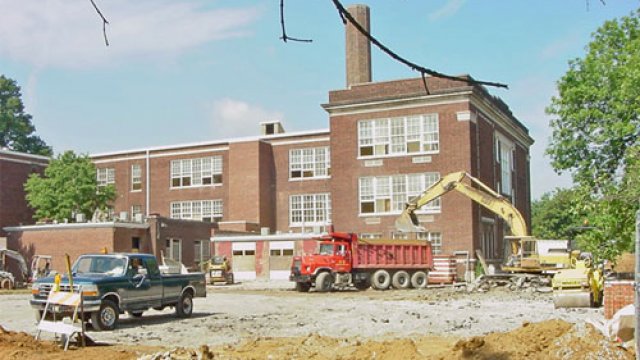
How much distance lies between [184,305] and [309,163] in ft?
133

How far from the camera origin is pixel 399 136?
51656mm

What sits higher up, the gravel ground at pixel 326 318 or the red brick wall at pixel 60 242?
the red brick wall at pixel 60 242

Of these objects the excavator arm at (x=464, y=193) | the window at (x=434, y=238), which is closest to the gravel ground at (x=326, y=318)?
the excavator arm at (x=464, y=193)

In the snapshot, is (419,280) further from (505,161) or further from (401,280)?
(505,161)

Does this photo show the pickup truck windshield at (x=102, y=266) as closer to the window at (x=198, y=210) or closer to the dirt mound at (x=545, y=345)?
the dirt mound at (x=545, y=345)

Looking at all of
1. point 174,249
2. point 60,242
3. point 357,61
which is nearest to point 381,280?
point 174,249

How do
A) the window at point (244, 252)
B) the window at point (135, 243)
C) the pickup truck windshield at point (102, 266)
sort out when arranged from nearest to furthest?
the pickup truck windshield at point (102, 266)
the window at point (135, 243)
the window at point (244, 252)

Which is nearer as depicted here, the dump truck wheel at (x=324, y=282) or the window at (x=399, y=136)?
the dump truck wheel at (x=324, y=282)

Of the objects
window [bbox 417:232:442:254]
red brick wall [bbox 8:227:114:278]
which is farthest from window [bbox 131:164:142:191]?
window [bbox 417:232:442:254]

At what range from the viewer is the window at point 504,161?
2259 inches

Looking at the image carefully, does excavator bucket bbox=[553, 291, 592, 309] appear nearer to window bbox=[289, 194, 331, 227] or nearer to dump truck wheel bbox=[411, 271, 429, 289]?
dump truck wheel bbox=[411, 271, 429, 289]

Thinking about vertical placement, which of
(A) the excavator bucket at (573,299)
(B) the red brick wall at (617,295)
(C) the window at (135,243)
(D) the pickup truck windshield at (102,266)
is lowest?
(A) the excavator bucket at (573,299)

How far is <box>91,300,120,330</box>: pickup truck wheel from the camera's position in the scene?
19.6 meters

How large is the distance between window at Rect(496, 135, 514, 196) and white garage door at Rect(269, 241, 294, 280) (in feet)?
51.8
